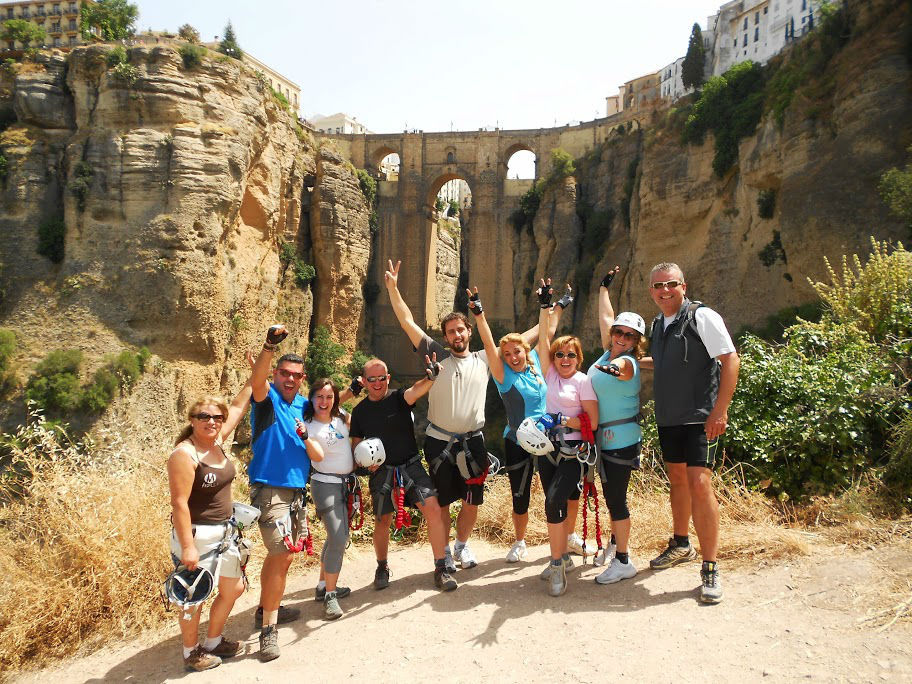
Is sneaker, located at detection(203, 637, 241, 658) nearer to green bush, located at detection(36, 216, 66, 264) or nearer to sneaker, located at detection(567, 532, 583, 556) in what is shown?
sneaker, located at detection(567, 532, 583, 556)

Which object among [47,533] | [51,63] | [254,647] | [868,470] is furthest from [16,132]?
[868,470]

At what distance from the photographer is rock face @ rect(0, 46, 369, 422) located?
72.4ft

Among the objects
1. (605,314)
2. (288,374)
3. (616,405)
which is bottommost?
(616,405)

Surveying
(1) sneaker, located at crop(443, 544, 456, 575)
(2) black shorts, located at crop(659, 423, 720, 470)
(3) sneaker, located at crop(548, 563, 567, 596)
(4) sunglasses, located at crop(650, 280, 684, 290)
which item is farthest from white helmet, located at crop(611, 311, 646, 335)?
(1) sneaker, located at crop(443, 544, 456, 575)

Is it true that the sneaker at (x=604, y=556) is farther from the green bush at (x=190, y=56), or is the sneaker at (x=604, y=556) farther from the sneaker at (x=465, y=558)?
the green bush at (x=190, y=56)

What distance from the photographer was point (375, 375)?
14.7 feet

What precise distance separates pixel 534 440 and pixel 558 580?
3.13ft

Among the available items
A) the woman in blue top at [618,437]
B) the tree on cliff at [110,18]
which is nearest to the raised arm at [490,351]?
the woman in blue top at [618,437]

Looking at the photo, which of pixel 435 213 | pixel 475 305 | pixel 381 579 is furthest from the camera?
pixel 435 213

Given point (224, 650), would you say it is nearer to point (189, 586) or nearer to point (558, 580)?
point (189, 586)

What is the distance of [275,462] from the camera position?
3.98 m

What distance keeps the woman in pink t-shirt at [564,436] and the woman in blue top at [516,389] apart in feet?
0.54

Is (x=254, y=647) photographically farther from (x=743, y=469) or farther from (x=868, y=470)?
(x=868, y=470)

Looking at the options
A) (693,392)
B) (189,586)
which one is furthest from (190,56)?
(693,392)
